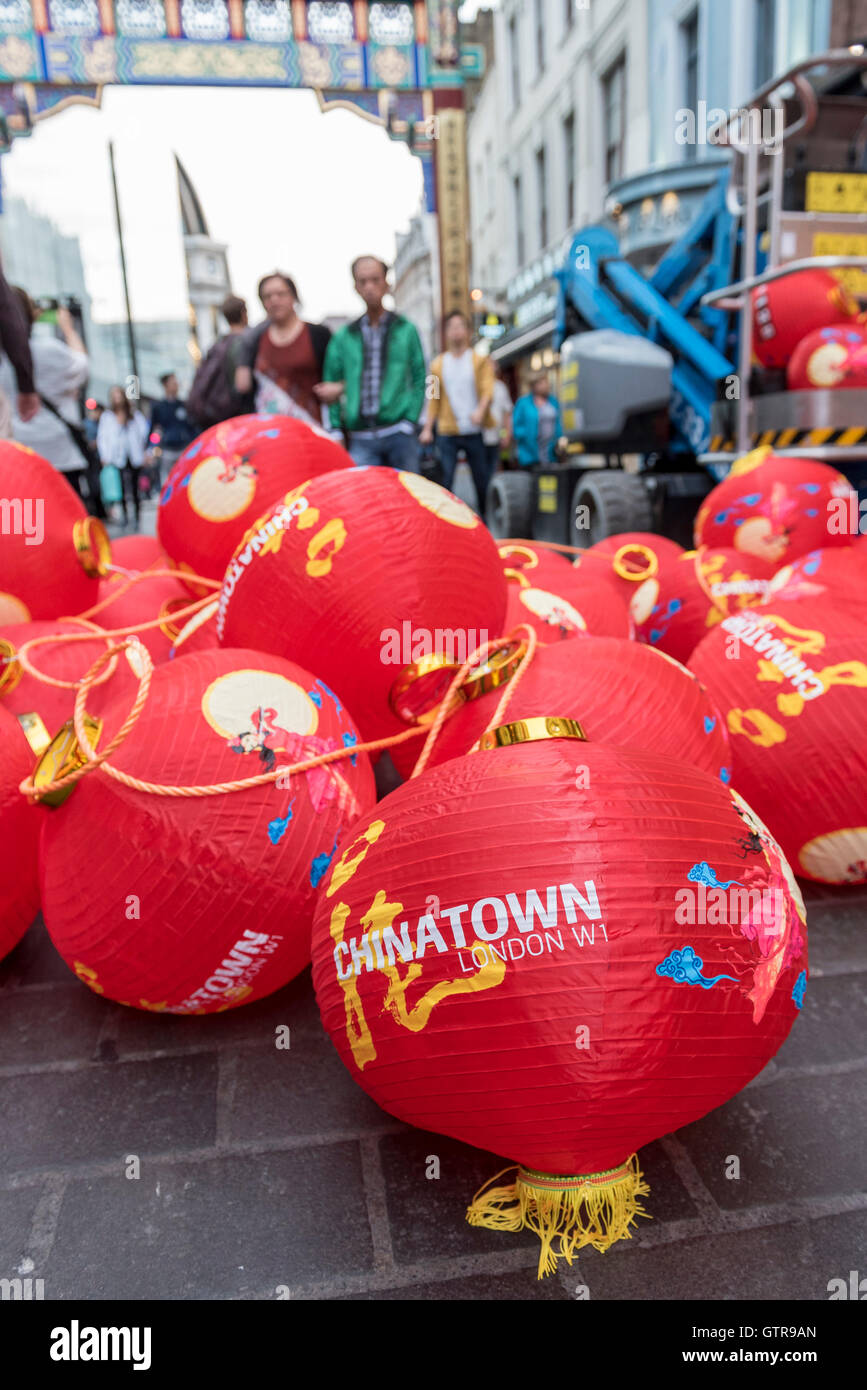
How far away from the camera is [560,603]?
306 centimetres

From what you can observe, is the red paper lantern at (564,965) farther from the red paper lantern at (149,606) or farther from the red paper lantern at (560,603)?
the red paper lantern at (149,606)

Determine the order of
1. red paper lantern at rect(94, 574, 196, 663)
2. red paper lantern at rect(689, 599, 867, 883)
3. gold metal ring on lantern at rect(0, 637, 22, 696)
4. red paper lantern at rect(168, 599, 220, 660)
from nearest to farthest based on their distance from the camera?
red paper lantern at rect(689, 599, 867, 883) < gold metal ring on lantern at rect(0, 637, 22, 696) < red paper lantern at rect(168, 599, 220, 660) < red paper lantern at rect(94, 574, 196, 663)

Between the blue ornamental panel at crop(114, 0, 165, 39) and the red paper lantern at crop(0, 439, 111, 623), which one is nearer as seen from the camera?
the red paper lantern at crop(0, 439, 111, 623)

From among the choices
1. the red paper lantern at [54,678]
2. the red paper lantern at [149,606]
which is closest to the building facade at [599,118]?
the red paper lantern at [149,606]

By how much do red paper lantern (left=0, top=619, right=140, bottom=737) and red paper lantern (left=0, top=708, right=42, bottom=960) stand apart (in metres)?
0.32

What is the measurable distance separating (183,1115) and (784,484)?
11.6 ft

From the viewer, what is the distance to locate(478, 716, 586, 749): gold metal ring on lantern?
156cm

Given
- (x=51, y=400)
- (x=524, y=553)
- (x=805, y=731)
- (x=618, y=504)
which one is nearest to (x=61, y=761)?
(x=805, y=731)

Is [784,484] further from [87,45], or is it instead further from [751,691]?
[87,45]

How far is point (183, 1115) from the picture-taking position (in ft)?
5.96

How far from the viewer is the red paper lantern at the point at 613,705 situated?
205cm

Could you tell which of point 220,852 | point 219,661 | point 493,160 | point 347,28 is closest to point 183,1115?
point 220,852

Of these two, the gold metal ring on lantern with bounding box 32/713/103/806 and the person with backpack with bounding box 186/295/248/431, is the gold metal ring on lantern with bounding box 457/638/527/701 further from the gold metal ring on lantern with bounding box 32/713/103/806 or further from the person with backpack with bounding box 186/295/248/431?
the person with backpack with bounding box 186/295/248/431

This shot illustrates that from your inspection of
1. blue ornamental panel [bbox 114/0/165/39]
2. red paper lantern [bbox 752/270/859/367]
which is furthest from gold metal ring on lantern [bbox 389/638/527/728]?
blue ornamental panel [bbox 114/0/165/39]
